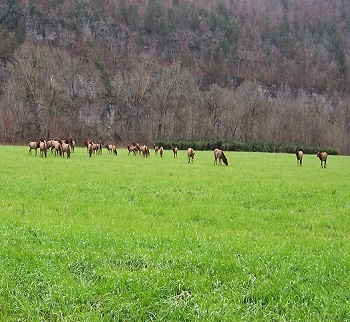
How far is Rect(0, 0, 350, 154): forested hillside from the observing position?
8612 centimetres

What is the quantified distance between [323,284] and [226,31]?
529ft

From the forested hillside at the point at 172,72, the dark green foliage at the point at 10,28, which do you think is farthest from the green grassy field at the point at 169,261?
the dark green foliage at the point at 10,28

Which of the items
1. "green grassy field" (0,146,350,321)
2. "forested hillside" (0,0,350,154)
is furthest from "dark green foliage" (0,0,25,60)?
"green grassy field" (0,146,350,321)

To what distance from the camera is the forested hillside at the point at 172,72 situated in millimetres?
86125

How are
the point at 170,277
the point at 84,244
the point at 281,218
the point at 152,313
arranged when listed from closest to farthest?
the point at 152,313
the point at 170,277
the point at 84,244
the point at 281,218

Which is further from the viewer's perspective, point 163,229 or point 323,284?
point 163,229

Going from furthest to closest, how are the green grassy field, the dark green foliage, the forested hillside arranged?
the dark green foliage
the forested hillside
the green grassy field

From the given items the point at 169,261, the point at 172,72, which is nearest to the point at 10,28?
the point at 172,72

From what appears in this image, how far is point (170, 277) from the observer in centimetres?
547

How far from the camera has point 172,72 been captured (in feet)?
330

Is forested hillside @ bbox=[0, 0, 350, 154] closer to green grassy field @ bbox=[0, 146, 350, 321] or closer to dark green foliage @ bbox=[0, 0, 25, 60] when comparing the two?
dark green foliage @ bbox=[0, 0, 25, 60]

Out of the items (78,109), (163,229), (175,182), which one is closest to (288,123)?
(78,109)

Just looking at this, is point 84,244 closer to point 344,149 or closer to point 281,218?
point 281,218

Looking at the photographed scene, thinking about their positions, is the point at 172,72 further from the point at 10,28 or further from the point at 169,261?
the point at 169,261
